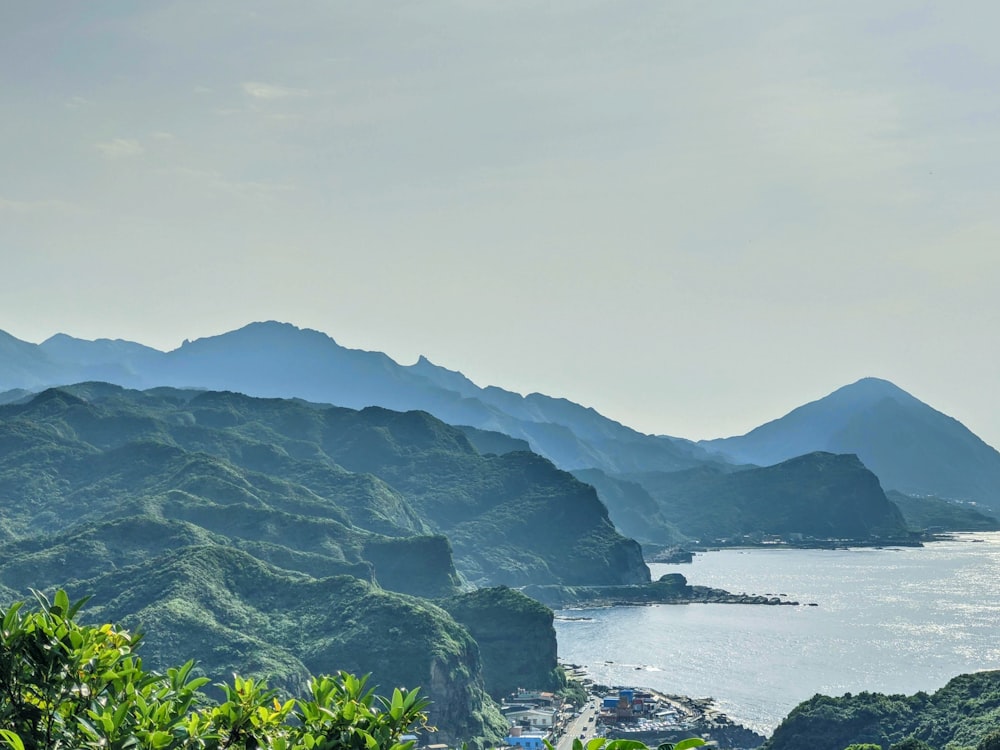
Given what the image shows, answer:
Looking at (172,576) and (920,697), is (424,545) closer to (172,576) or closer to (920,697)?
(172,576)

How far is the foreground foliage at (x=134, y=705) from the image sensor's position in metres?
13.0

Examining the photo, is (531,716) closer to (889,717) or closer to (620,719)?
(620,719)

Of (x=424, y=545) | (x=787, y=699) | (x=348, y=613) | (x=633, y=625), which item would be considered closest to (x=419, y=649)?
(x=348, y=613)

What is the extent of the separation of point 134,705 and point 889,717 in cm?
8559

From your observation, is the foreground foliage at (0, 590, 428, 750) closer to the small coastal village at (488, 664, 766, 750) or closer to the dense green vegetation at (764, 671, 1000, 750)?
the dense green vegetation at (764, 671, 1000, 750)

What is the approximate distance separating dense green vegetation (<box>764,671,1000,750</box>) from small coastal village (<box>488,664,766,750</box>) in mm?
14152

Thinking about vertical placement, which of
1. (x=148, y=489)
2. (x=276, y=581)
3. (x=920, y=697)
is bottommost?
(x=920, y=697)

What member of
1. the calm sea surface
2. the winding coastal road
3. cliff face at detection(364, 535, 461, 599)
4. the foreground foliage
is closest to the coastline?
the winding coastal road

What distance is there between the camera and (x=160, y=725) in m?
13.4

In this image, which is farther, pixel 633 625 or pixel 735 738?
pixel 633 625

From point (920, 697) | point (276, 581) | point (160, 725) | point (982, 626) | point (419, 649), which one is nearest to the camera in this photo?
point (160, 725)

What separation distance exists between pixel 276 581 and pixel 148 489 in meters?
67.7

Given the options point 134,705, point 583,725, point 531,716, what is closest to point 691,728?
point 583,725

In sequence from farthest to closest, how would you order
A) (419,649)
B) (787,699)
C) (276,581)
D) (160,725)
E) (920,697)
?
(276,581), (787,699), (419,649), (920,697), (160,725)
